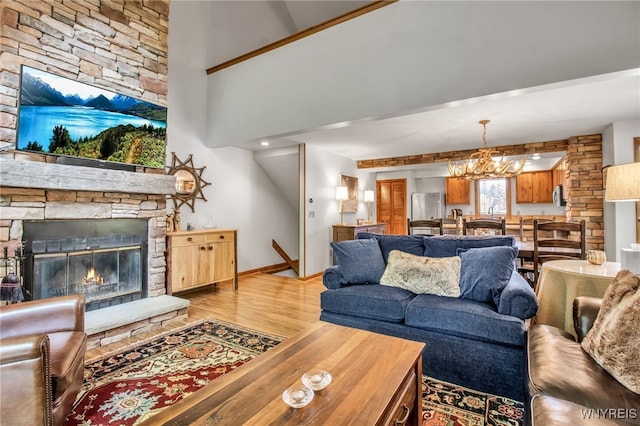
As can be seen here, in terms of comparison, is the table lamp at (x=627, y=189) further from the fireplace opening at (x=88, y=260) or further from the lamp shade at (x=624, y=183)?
the fireplace opening at (x=88, y=260)

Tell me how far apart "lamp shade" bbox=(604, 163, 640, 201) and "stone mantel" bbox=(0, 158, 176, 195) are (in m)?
4.02

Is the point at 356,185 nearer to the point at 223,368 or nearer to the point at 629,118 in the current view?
the point at 629,118

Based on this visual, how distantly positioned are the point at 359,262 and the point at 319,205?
2.91 m

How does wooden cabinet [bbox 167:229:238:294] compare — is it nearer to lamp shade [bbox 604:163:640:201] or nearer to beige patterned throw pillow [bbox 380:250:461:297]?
beige patterned throw pillow [bbox 380:250:461:297]

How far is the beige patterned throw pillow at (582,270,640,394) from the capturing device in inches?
48.8

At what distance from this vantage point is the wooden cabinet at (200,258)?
12.6 feet

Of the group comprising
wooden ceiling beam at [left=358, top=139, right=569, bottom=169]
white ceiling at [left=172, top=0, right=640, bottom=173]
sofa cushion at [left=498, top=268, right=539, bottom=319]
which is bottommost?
sofa cushion at [left=498, top=268, right=539, bottom=319]

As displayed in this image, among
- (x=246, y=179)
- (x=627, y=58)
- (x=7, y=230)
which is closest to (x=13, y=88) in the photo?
(x=7, y=230)

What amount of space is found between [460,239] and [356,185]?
4.39 metres

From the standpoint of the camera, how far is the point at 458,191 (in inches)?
332

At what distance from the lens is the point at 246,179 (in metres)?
5.61

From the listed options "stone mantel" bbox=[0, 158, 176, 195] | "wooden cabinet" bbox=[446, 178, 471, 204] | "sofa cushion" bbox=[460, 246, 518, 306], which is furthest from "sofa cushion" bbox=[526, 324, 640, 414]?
"wooden cabinet" bbox=[446, 178, 471, 204]

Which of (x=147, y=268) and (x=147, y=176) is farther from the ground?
(x=147, y=176)

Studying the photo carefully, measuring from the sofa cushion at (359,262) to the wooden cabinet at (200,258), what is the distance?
214 centimetres
